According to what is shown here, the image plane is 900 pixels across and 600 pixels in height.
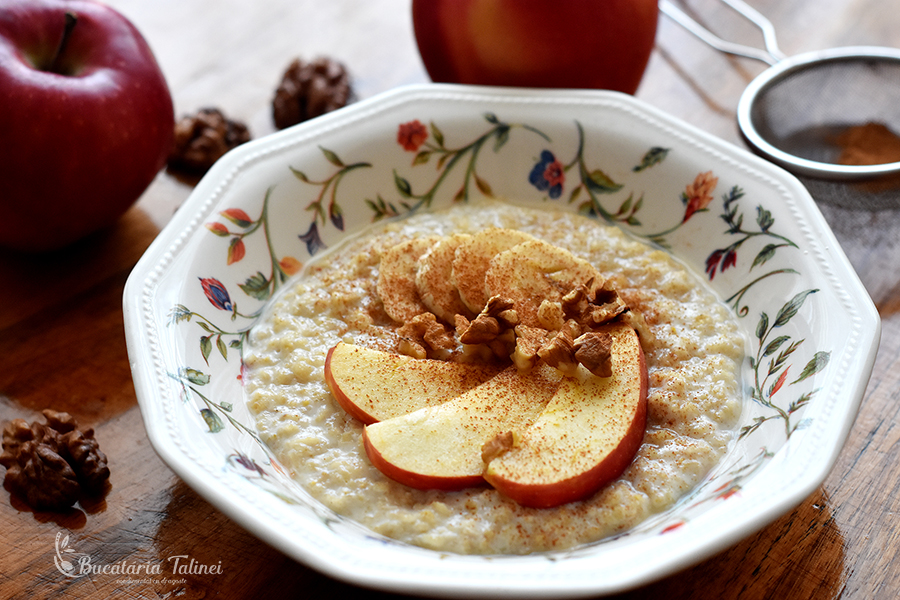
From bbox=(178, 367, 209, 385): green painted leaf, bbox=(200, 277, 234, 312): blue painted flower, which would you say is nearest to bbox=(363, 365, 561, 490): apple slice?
bbox=(178, 367, 209, 385): green painted leaf

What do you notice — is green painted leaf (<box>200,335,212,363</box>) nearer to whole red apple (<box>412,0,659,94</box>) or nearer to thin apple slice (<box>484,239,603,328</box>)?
thin apple slice (<box>484,239,603,328</box>)

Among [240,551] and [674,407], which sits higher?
[674,407]

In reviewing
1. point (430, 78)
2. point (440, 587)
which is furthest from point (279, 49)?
point (440, 587)

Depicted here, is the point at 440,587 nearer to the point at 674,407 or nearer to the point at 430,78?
the point at 674,407

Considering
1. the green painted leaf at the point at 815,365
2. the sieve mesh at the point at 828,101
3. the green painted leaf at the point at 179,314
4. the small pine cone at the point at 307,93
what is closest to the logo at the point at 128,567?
the green painted leaf at the point at 179,314

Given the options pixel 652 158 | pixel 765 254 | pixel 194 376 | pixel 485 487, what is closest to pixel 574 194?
pixel 652 158

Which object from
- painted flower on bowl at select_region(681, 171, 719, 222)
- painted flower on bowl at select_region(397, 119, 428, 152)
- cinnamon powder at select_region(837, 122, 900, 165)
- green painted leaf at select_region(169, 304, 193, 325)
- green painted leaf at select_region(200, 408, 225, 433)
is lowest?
green painted leaf at select_region(200, 408, 225, 433)

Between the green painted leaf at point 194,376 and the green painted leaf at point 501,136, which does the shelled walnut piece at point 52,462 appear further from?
the green painted leaf at point 501,136
